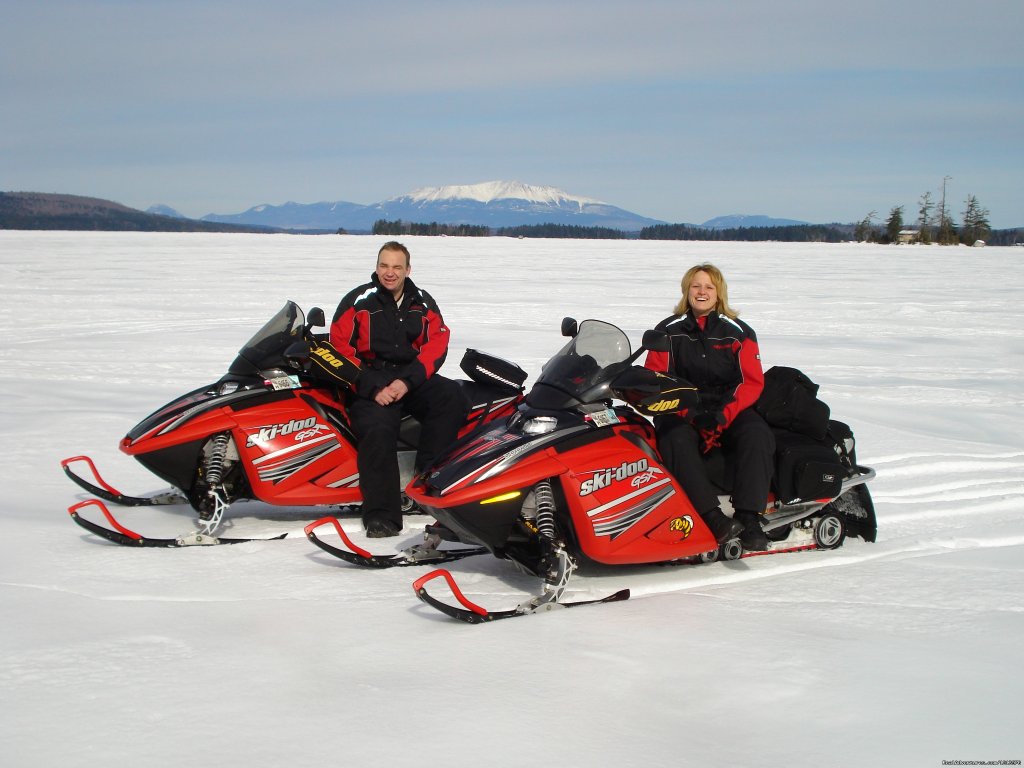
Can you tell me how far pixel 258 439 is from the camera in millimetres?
4711

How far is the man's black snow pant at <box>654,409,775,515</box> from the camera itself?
4.15 m

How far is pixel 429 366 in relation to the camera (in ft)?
16.9

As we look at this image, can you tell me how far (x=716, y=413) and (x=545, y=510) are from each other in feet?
3.07

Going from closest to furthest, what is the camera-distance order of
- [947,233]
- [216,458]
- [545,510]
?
[545,510], [216,458], [947,233]

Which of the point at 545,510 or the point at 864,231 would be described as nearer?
the point at 545,510

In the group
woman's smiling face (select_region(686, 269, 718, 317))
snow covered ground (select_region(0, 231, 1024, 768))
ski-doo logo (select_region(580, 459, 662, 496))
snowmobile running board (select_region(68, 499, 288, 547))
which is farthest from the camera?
woman's smiling face (select_region(686, 269, 718, 317))

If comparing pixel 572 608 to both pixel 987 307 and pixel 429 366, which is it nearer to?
pixel 429 366

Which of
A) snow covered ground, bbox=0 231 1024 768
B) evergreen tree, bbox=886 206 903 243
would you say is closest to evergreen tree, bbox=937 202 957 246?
evergreen tree, bbox=886 206 903 243

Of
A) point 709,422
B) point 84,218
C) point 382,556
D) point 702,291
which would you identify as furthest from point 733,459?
point 84,218

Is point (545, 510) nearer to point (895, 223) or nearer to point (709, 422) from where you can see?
point (709, 422)

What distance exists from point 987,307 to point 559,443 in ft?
52.3

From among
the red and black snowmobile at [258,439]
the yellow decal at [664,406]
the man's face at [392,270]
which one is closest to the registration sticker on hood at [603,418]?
the yellow decal at [664,406]

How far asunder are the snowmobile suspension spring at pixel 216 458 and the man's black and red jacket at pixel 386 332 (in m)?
Answer: 0.81

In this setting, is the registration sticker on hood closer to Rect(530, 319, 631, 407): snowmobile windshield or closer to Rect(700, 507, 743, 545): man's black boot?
Rect(530, 319, 631, 407): snowmobile windshield
